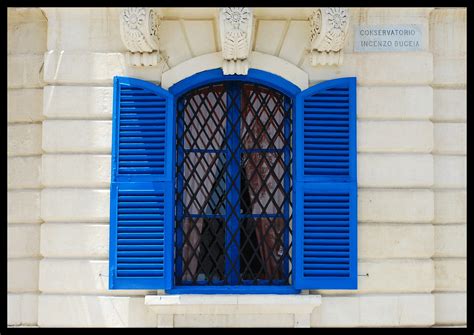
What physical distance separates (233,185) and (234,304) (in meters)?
1.15

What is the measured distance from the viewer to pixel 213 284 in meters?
6.83

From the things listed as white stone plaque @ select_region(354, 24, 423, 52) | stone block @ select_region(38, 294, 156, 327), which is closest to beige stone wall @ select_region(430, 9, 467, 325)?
white stone plaque @ select_region(354, 24, 423, 52)

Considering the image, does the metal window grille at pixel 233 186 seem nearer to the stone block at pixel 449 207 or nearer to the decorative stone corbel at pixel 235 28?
the decorative stone corbel at pixel 235 28

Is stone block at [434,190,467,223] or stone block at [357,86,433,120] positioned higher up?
stone block at [357,86,433,120]

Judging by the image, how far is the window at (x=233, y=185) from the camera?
668 centimetres

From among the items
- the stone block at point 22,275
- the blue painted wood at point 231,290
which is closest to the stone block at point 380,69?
the blue painted wood at point 231,290

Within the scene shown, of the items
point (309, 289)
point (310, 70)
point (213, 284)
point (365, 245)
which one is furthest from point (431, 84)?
point (213, 284)

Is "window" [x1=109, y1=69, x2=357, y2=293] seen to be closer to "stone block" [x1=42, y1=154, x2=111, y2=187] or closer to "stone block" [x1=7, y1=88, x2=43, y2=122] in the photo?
"stone block" [x1=42, y1=154, x2=111, y2=187]

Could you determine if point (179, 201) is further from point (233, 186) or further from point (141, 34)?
point (141, 34)

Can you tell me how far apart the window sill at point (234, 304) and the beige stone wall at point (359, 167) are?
0.36 feet

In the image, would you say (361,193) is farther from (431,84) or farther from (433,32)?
(433,32)

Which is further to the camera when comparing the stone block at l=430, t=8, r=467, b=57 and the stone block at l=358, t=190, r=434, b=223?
the stone block at l=430, t=8, r=467, b=57

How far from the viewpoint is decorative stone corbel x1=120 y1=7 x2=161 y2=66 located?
21.6ft

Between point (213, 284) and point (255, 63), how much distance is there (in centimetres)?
219
